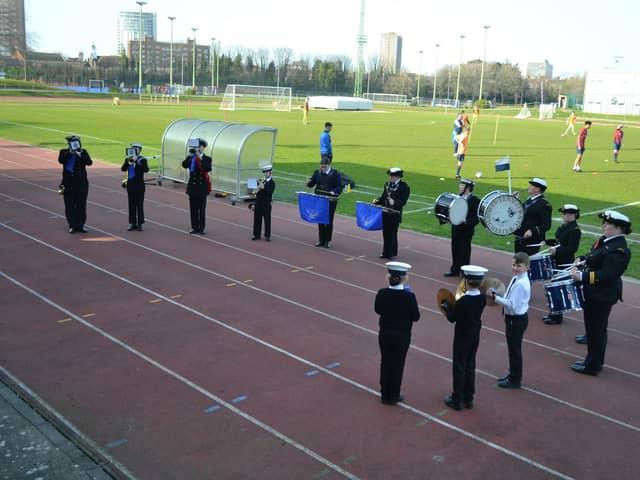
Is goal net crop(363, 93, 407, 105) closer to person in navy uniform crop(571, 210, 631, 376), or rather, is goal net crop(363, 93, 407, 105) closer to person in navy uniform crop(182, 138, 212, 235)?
person in navy uniform crop(182, 138, 212, 235)

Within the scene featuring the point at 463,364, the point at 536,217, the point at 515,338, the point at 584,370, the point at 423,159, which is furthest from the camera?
the point at 423,159

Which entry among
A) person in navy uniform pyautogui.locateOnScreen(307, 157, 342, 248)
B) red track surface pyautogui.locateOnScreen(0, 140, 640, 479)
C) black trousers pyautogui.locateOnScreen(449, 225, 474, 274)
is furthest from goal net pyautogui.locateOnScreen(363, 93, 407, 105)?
black trousers pyautogui.locateOnScreen(449, 225, 474, 274)

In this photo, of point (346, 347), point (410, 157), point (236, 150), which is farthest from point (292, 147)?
point (346, 347)

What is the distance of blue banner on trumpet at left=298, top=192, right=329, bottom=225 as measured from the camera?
1437 centimetres

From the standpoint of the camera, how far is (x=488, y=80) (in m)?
139

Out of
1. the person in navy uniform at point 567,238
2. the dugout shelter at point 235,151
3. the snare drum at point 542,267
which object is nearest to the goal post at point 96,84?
the dugout shelter at point 235,151

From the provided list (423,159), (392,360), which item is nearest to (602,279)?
(392,360)

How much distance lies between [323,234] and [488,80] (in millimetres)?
133142

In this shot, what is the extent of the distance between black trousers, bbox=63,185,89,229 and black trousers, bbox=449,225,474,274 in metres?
8.44

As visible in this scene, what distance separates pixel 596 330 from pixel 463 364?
216 cm

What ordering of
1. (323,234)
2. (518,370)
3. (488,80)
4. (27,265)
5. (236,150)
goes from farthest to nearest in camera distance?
(488,80)
(236,150)
(323,234)
(27,265)
(518,370)

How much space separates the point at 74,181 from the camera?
14945mm

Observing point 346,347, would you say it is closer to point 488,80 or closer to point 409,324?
point 409,324

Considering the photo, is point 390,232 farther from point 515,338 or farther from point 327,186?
point 515,338
